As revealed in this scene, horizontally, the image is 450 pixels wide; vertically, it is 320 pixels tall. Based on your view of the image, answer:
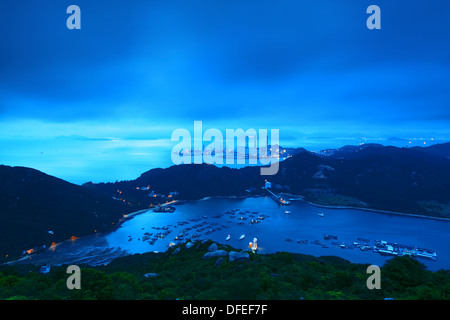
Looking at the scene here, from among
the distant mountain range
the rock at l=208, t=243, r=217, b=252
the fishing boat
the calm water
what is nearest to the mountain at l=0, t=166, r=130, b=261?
the distant mountain range

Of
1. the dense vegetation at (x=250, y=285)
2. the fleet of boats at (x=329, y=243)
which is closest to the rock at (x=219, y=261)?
the dense vegetation at (x=250, y=285)

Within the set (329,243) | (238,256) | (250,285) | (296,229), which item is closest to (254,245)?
(329,243)

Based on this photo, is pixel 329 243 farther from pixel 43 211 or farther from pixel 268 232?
pixel 43 211

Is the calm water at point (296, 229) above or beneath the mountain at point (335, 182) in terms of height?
beneath

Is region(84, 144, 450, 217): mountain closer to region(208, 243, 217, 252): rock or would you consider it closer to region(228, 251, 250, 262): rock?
region(208, 243, 217, 252): rock

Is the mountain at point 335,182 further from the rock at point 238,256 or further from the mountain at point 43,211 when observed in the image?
the rock at point 238,256
